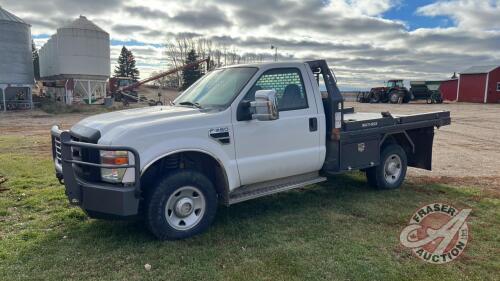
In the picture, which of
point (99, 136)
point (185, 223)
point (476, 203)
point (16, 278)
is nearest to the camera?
point (16, 278)

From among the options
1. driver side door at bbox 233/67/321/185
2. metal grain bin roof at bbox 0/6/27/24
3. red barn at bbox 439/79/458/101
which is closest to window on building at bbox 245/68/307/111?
driver side door at bbox 233/67/321/185

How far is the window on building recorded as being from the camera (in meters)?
5.13

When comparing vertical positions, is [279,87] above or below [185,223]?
above

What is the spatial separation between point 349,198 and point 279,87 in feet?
7.25

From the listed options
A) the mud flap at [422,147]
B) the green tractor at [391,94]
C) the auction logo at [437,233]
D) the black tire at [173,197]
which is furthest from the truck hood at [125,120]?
the green tractor at [391,94]

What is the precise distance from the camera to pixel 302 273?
374 centimetres

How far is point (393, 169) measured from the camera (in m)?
6.75

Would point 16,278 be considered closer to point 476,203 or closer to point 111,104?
point 476,203

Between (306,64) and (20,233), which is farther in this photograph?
(306,64)

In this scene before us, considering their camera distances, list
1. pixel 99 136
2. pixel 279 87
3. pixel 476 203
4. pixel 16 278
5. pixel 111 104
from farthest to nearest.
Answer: pixel 111 104
pixel 476 203
pixel 279 87
pixel 99 136
pixel 16 278

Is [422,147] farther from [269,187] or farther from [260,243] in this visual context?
[260,243]

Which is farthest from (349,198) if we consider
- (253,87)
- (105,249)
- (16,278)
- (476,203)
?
(16,278)

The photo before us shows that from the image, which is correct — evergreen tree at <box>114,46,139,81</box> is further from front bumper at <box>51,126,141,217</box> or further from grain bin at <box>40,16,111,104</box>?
front bumper at <box>51,126,141,217</box>

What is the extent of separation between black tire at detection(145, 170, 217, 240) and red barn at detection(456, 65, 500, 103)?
44.9 m
